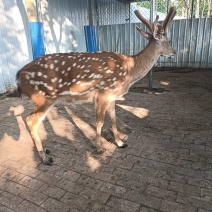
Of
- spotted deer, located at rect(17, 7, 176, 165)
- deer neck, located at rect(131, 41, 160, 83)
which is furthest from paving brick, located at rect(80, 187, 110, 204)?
deer neck, located at rect(131, 41, 160, 83)

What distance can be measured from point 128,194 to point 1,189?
1608 mm

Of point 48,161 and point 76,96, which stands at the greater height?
point 76,96

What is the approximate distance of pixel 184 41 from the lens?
32.4 ft

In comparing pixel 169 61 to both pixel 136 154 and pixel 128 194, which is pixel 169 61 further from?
pixel 128 194

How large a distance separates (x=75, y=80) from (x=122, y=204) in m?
1.85

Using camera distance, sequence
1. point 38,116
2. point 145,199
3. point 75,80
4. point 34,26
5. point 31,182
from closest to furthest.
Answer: point 145,199 → point 31,182 → point 38,116 → point 75,80 → point 34,26

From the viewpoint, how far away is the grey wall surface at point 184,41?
9492 mm

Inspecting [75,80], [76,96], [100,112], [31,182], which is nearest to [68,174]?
[31,182]

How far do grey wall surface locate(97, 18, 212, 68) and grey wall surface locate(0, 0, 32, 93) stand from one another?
4.86 meters

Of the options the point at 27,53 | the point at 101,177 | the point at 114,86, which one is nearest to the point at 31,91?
the point at 114,86

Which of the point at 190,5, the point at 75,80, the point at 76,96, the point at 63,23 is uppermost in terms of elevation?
the point at 190,5

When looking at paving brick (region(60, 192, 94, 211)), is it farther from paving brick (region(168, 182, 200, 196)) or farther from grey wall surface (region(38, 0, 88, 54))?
grey wall surface (region(38, 0, 88, 54))

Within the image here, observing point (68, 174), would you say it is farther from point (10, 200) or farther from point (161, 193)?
point (161, 193)

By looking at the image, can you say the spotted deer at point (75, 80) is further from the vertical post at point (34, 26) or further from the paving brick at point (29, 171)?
the vertical post at point (34, 26)
